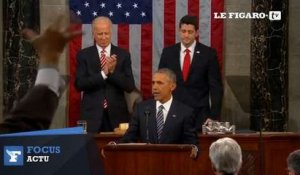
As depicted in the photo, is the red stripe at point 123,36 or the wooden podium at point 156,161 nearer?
the wooden podium at point 156,161

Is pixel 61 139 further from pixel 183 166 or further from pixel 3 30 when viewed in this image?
pixel 3 30

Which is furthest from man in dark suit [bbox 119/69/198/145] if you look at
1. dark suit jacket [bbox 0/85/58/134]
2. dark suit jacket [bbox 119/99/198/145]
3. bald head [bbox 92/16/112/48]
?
dark suit jacket [bbox 0/85/58/134]

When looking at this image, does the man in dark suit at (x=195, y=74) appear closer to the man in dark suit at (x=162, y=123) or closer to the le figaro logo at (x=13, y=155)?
the man in dark suit at (x=162, y=123)

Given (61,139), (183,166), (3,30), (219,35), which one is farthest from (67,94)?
(61,139)

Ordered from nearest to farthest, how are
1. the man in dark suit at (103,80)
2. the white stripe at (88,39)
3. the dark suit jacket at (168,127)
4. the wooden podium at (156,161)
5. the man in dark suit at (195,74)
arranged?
the wooden podium at (156,161) < the dark suit jacket at (168,127) < the man in dark suit at (103,80) < the man in dark suit at (195,74) < the white stripe at (88,39)

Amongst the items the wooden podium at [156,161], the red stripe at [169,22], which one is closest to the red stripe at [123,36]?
the red stripe at [169,22]

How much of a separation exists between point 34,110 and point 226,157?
3.45 metres

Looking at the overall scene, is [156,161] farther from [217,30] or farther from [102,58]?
[217,30]

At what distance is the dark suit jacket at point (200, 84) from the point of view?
9.72m

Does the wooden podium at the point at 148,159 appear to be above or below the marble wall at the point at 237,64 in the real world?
below

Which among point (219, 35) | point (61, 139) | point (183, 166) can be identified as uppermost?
point (219, 35)

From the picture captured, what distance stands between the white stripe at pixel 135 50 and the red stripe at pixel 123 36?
0.17ft

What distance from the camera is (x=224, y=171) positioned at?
521 cm

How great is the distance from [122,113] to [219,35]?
1.95m
